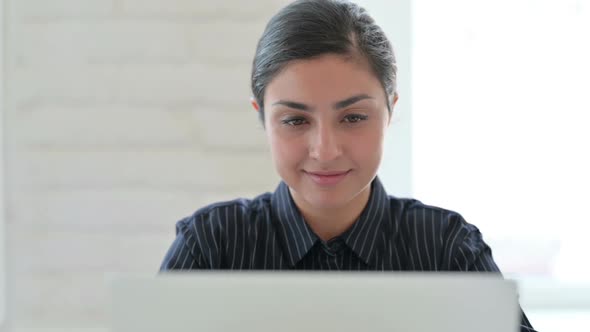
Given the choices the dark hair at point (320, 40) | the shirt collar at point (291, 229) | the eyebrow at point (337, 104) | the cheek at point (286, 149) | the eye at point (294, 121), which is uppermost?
the dark hair at point (320, 40)

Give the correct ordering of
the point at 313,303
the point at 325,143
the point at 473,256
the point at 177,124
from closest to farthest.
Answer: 1. the point at 313,303
2. the point at 325,143
3. the point at 473,256
4. the point at 177,124

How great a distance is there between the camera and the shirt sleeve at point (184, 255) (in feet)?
4.52

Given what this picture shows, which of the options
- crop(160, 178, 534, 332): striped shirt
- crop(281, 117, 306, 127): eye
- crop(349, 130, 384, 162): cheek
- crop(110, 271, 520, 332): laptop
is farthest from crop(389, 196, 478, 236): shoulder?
crop(110, 271, 520, 332): laptop

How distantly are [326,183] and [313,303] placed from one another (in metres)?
0.68

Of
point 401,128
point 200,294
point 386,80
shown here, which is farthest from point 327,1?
point 200,294

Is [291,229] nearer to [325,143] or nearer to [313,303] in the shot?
[325,143]

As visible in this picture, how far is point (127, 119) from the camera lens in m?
1.82

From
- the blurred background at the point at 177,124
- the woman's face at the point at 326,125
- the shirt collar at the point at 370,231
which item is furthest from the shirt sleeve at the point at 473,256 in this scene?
the blurred background at the point at 177,124

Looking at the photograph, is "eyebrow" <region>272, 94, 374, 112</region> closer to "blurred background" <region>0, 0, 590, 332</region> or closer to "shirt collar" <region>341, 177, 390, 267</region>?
"shirt collar" <region>341, 177, 390, 267</region>

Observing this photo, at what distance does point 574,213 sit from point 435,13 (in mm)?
692

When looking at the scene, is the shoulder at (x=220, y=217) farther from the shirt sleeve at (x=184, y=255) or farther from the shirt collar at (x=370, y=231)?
the shirt collar at (x=370, y=231)

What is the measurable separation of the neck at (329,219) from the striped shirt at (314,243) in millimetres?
22

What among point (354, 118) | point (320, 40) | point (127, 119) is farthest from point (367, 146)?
point (127, 119)

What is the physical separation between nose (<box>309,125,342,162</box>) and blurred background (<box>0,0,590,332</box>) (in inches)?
23.5
